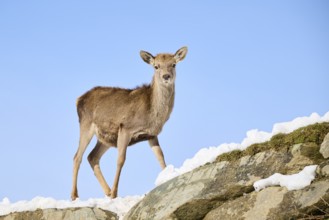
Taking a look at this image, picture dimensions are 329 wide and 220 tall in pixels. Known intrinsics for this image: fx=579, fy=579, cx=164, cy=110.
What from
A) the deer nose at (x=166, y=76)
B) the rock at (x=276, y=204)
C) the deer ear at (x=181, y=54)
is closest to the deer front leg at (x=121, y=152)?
the deer nose at (x=166, y=76)

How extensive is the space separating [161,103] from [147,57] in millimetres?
1325

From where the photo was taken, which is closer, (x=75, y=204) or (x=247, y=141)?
(x=247, y=141)

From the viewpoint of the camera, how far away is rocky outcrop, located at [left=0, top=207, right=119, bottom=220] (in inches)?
447

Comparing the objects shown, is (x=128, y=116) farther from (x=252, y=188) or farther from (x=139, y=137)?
(x=252, y=188)

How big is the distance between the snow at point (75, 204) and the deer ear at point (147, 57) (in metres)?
3.77

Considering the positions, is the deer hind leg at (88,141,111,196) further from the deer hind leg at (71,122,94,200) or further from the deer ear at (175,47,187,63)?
the deer ear at (175,47,187,63)

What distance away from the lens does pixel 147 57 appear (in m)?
14.5

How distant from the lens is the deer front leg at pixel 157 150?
13936 mm

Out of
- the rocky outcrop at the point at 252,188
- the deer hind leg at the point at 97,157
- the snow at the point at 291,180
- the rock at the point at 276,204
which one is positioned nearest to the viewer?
the rock at the point at 276,204

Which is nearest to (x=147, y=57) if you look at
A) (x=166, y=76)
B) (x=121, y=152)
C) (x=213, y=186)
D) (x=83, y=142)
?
(x=166, y=76)

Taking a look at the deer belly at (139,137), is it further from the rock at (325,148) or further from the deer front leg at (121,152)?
the rock at (325,148)

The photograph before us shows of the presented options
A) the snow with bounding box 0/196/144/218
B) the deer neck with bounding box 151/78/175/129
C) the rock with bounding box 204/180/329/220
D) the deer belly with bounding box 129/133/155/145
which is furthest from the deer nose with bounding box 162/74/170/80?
the rock with bounding box 204/180/329/220

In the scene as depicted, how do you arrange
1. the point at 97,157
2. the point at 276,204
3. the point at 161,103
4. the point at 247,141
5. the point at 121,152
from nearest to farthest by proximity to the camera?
the point at 276,204 → the point at 247,141 → the point at 121,152 → the point at 161,103 → the point at 97,157

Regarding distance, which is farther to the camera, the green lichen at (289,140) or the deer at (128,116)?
the deer at (128,116)
